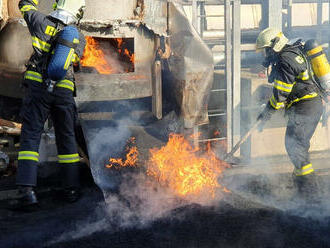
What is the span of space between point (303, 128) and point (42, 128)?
2953 millimetres

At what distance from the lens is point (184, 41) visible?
528cm

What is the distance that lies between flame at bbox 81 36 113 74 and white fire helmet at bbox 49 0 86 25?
1.14m

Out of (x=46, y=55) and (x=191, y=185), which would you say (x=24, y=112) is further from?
(x=191, y=185)

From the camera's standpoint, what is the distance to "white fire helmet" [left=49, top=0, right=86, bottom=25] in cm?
385

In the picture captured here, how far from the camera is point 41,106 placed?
3.93 metres

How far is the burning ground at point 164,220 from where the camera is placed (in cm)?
304

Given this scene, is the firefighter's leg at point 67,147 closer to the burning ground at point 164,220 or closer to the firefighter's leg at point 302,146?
the burning ground at point 164,220

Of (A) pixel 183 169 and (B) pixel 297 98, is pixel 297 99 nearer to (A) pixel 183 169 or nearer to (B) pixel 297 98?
(B) pixel 297 98

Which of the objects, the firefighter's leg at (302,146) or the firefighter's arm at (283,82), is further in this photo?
the firefighter's leg at (302,146)

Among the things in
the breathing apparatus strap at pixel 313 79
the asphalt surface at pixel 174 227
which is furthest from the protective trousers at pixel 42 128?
the breathing apparatus strap at pixel 313 79

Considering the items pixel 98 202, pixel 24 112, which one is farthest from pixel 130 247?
pixel 24 112

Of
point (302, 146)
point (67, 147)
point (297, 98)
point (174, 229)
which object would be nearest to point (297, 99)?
point (297, 98)

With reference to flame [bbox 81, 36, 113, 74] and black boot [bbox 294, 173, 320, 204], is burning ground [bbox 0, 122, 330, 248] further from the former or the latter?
flame [bbox 81, 36, 113, 74]

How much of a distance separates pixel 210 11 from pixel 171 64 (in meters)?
6.48
